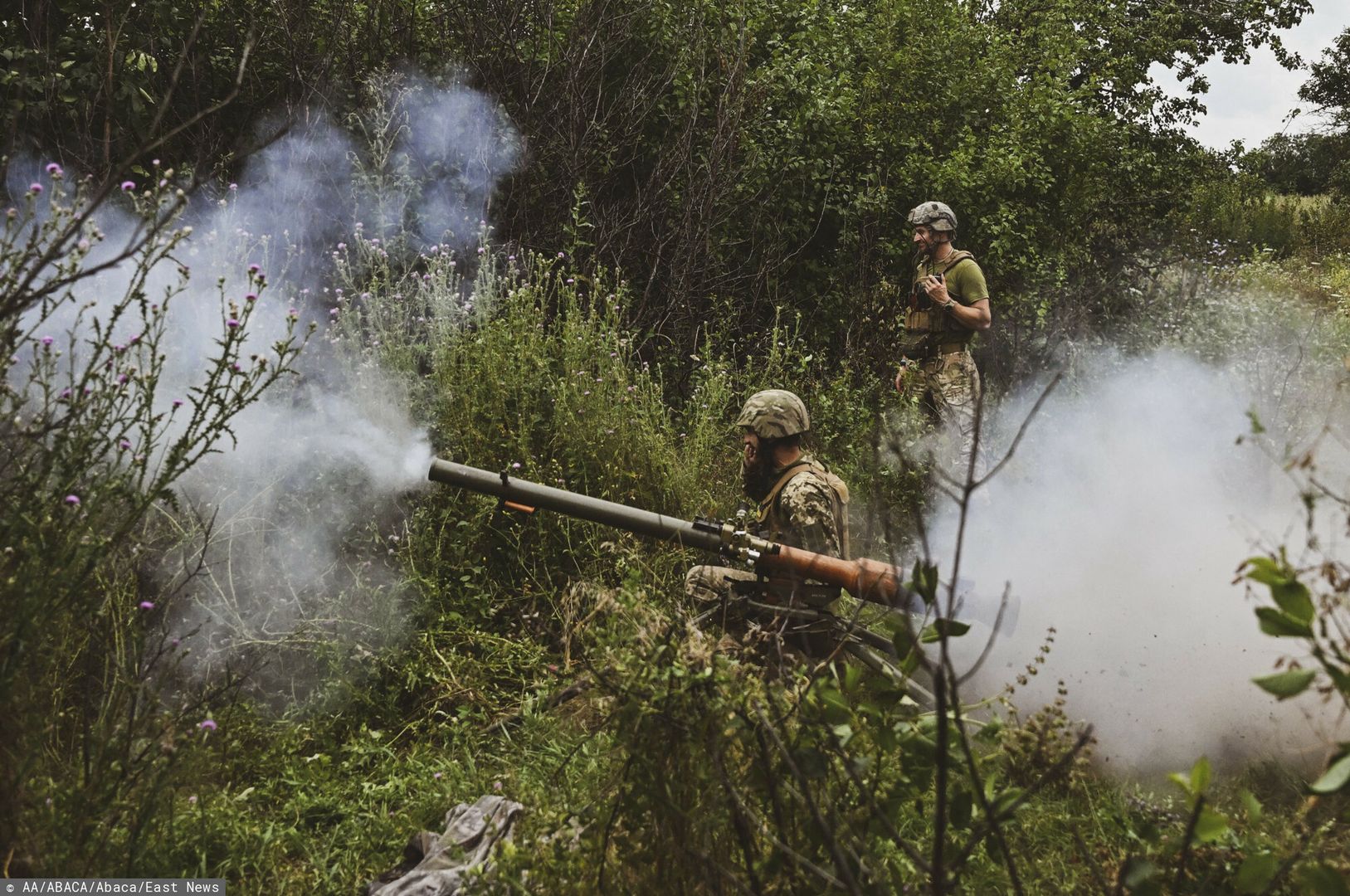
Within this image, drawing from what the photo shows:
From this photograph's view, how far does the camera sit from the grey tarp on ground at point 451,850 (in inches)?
125

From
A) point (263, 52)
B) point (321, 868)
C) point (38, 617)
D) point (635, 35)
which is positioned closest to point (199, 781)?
point (321, 868)

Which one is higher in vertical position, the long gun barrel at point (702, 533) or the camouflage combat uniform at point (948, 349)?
the camouflage combat uniform at point (948, 349)

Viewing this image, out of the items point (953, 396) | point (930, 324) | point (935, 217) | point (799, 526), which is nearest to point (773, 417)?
point (799, 526)

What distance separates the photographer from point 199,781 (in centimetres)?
336

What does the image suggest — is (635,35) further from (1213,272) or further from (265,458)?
(1213,272)

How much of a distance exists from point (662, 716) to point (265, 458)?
3.12 metres

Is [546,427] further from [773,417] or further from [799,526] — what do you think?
[799,526]

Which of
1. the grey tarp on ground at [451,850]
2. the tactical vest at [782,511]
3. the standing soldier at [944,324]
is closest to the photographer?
the grey tarp on ground at [451,850]

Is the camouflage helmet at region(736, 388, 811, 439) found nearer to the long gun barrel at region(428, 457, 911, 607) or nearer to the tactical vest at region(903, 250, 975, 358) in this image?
the long gun barrel at region(428, 457, 911, 607)

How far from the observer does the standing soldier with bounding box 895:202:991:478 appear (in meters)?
6.84

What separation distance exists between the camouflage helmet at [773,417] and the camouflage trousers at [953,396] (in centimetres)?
274

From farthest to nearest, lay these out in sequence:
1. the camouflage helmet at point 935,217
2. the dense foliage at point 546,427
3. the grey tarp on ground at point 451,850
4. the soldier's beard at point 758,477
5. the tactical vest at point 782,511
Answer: the camouflage helmet at point 935,217, the soldier's beard at point 758,477, the tactical vest at point 782,511, the grey tarp on ground at point 451,850, the dense foliage at point 546,427

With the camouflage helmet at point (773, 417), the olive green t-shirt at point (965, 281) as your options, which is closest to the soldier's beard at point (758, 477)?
the camouflage helmet at point (773, 417)

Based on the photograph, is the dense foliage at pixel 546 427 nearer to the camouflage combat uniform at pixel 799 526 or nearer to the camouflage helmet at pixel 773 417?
the camouflage combat uniform at pixel 799 526
